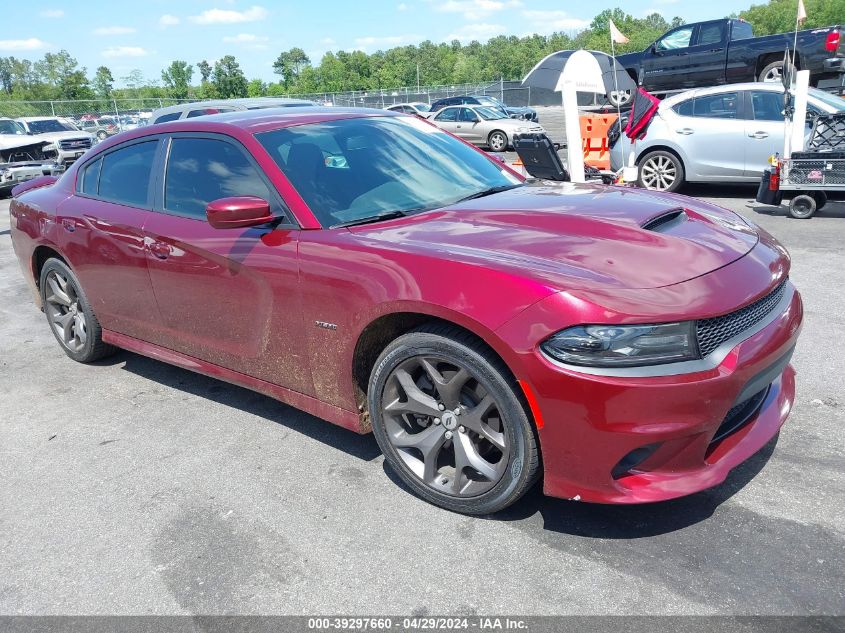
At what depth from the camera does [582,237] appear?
2.78m

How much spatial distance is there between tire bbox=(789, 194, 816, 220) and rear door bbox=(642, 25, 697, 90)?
8201 millimetres

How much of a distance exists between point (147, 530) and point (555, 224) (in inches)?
85.5

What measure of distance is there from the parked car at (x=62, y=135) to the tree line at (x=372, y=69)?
61.3 metres

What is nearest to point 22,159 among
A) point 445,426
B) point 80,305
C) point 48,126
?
point 48,126

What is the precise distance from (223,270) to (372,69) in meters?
113

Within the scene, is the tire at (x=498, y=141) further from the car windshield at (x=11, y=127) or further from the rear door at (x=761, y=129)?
the car windshield at (x=11, y=127)

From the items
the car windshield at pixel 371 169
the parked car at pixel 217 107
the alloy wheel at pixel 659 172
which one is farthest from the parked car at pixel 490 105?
the car windshield at pixel 371 169

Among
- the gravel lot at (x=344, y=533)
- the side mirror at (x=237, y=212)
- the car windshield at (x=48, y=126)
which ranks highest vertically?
the car windshield at (x=48, y=126)

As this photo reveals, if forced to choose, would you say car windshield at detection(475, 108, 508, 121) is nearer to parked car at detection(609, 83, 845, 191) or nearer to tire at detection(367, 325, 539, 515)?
parked car at detection(609, 83, 845, 191)

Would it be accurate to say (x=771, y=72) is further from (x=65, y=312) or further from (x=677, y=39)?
(x=65, y=312)

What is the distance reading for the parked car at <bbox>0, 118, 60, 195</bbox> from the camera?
51.0 feet

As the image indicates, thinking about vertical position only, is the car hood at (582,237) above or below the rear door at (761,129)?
above

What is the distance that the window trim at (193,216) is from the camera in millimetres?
3271

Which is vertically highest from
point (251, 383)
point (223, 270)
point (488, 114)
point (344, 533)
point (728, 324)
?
point (223, 270)
